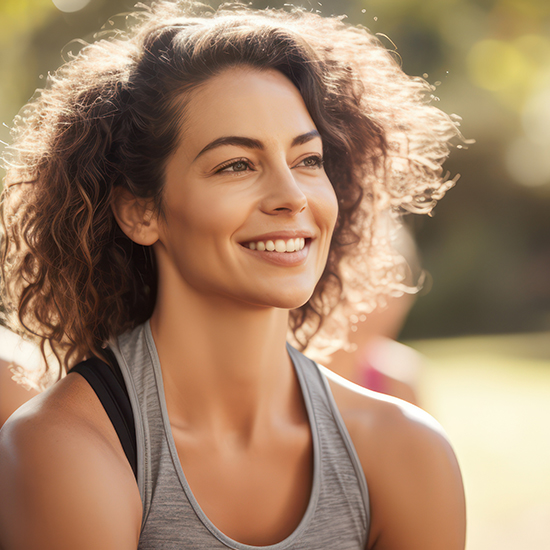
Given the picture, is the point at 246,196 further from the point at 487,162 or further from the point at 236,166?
the point at 487,162

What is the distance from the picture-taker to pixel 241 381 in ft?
5.42

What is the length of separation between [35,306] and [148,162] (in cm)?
57

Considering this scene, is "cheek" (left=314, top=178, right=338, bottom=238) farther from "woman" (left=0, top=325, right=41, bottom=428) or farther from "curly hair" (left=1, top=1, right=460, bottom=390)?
"woman" (left=0, top=325, right=41, bottom=428)

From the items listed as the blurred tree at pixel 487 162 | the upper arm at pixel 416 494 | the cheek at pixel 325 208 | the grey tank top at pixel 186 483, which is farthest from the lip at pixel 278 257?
the blurred tree at pixel 487 162

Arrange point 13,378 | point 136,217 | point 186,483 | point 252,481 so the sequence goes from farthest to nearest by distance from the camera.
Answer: point 13,378, point 136,217, point 252,481, point 186,483

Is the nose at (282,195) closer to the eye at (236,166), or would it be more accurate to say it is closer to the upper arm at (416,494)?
the eye at (236,166)

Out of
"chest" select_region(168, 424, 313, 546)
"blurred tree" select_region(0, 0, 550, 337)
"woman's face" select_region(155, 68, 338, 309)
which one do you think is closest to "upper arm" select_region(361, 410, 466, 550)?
"chest" select_region(168, 424, 313, 546)

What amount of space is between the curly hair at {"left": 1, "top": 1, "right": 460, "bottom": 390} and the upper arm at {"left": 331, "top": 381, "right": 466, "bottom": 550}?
A: 0.70 metres

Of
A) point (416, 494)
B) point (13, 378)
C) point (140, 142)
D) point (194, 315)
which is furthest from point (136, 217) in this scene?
point (416, 494)

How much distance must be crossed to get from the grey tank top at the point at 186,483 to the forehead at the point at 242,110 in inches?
21.6

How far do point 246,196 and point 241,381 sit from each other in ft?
1.60

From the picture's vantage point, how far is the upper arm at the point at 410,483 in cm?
153

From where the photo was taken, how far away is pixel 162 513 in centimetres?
144

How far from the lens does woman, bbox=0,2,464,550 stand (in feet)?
4.70
